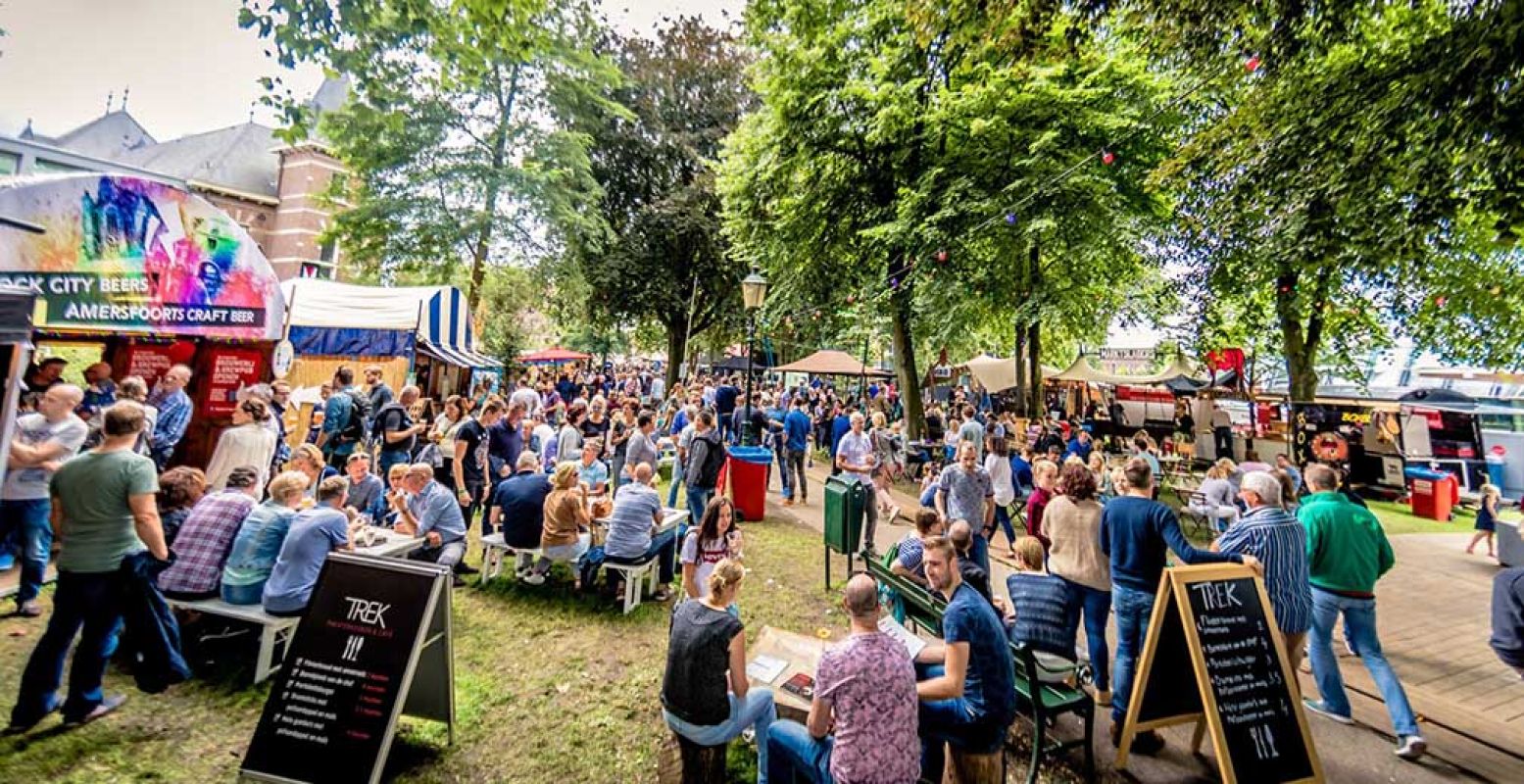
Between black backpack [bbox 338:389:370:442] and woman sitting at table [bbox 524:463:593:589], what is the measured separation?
12.2 feet

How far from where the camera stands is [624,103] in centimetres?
2250

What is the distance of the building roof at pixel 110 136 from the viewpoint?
39.6 meters

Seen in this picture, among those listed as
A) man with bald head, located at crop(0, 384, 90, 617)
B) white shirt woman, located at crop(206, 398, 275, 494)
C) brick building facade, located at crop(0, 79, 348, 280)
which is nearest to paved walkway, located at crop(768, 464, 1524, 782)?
white shirt woman, located at crop(206, 398, 275, 494)

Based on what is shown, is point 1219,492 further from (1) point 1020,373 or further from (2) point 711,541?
(1) point 1020,373

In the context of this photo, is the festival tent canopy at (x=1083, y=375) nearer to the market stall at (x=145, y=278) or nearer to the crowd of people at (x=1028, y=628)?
the crowd of people at (x=1028, y=628)

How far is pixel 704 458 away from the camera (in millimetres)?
7230

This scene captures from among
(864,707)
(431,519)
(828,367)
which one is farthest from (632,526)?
(828,367)

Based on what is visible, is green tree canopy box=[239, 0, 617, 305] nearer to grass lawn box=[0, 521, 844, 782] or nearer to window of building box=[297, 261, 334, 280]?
grass lawn box=[0, 521, 844, 782]

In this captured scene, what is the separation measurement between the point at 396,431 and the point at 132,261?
334cm

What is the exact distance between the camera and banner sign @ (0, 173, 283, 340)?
18.3 ft

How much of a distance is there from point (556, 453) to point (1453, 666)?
1053 centimetres

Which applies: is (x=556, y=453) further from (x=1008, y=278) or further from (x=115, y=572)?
(x=1008, y=278)

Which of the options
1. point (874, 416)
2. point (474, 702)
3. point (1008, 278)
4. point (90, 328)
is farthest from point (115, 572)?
point (1008, 278)

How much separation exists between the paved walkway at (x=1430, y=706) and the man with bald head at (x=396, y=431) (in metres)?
5.58
